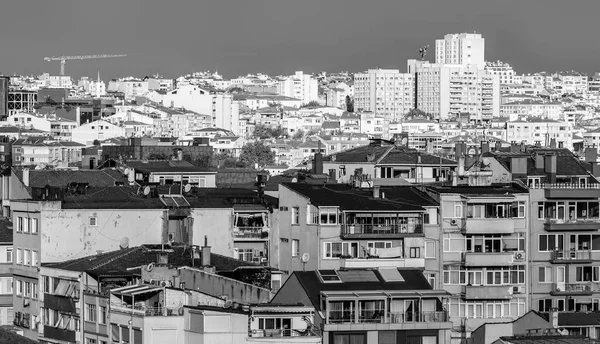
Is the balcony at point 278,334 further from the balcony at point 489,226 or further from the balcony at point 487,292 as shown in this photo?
the balcony at point 489,226

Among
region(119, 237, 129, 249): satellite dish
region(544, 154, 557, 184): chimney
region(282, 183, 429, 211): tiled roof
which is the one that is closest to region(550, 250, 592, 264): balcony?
region(544, 154, 557, 184): chimney

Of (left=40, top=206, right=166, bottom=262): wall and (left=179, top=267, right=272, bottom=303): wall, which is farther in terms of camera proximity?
(left=40, top=206, right=166, bottom=262): wall

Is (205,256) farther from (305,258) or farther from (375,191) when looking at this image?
(375,191)

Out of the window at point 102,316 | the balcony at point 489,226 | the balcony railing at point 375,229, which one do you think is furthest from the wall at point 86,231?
the balcony at point 489,226

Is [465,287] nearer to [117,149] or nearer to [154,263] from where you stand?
[154,263]

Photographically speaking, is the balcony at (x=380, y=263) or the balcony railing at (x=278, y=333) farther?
the balcony at (x=380, y=263)

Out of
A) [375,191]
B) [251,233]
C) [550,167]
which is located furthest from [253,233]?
[550,167]

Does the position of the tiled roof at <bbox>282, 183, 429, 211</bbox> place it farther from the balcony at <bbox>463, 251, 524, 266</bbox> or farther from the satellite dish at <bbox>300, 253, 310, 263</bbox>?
the balcony at <bbox>463, 251, 524, 266</bbox>
